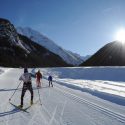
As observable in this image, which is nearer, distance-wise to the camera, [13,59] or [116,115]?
[116,115]

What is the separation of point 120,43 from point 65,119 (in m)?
122

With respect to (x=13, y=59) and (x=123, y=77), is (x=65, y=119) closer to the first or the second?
(x=123, y=77)

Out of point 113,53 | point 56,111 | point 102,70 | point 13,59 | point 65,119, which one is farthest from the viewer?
point 13,59

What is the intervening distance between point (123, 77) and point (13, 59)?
417 ft

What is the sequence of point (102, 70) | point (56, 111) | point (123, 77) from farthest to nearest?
1. point (102, 70)
2. point (123, 77)
3. point (56, 111)

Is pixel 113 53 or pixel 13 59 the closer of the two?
pixel 113 53

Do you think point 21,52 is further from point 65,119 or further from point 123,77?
point 65,119

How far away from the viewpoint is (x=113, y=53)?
126 metres

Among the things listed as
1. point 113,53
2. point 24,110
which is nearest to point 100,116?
point 24,110

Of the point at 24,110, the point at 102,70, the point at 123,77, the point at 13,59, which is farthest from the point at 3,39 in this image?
the point at 24,110

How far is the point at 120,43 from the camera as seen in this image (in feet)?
424

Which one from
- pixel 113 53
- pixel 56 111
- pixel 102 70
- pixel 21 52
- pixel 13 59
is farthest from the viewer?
pixel 21 52

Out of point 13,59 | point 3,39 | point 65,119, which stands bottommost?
point 65,119

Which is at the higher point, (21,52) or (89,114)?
(21,52)
